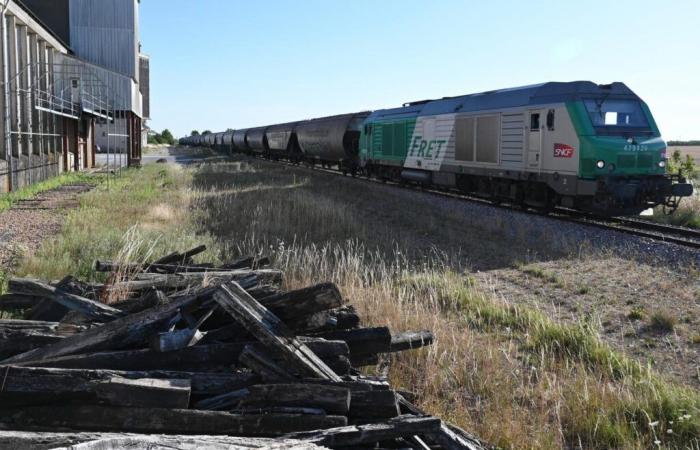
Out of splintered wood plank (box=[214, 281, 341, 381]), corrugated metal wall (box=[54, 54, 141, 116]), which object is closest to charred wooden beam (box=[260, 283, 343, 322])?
splintered wood plank (box=[214, 281, 341, 381])

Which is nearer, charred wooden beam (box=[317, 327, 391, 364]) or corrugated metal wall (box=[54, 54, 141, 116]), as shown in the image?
charred wooden beam (box=[317, 327, 391, 364])

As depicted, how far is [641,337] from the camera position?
24.2ft

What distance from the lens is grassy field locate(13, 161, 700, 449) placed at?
16.0ft

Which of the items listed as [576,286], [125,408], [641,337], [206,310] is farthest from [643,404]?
[576,286]

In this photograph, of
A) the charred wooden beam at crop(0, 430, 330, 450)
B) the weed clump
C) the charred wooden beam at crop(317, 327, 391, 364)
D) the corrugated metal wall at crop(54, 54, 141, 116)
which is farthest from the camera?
the corrugated metal wall at crop(54, 54, 141, 116)

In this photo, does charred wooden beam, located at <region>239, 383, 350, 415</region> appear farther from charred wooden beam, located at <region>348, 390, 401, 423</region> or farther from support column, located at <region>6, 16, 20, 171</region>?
support column, located at <region>6, 16, 20, 171</region>

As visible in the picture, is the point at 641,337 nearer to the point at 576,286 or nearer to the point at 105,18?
the point at 576,286

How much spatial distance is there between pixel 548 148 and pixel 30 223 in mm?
12338

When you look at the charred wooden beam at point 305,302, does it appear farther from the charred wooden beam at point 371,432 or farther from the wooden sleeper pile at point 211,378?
the charred wooden beam at point 371,432

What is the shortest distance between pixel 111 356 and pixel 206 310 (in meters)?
0.90

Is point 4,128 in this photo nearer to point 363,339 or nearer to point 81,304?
point 81,304

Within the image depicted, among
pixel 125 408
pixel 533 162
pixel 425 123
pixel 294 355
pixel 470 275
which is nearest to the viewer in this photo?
pixel 125 408

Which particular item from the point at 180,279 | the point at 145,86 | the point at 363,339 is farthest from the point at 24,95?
the point at 145,86

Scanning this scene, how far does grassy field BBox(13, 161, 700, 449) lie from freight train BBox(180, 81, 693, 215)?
2290 millimetres
